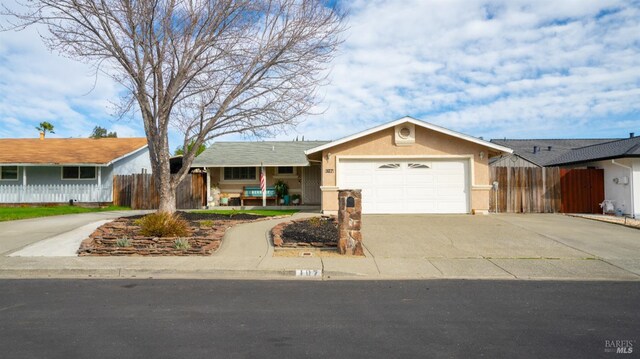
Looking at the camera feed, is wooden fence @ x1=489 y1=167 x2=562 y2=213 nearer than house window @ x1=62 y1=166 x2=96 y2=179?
Yes

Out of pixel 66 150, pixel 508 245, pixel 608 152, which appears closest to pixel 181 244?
pixel 508 245

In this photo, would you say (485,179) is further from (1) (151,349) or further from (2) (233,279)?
(1) (151,349)

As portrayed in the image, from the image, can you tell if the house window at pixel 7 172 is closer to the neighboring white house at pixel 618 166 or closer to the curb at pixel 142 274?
the curb at pixel 142 274

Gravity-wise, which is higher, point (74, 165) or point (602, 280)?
point (74, 165)

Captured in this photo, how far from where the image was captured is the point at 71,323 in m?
5.11

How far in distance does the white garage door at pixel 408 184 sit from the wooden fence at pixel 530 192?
7.40ft

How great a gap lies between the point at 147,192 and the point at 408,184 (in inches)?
499

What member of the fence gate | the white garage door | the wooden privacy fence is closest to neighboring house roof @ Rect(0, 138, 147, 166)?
the wooden privacy fence

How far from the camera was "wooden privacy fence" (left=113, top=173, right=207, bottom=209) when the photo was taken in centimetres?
2047

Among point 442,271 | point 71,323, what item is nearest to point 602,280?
point 442,271

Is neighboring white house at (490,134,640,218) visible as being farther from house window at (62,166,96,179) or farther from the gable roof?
house window at (62,166,96,179)

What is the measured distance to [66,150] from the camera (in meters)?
23.8

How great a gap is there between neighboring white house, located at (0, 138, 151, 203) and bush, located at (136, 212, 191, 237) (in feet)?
42.4

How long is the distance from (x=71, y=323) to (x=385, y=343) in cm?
380
